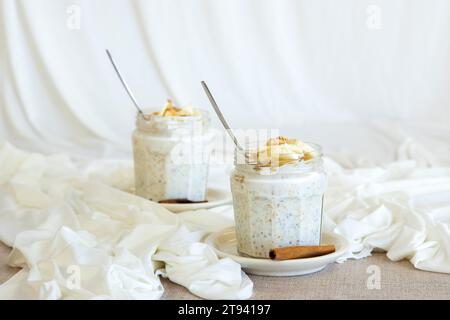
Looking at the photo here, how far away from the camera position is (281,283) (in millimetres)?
1971

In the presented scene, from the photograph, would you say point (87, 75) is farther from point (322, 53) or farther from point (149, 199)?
point (149, 199)

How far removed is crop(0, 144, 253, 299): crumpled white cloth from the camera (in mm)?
1891

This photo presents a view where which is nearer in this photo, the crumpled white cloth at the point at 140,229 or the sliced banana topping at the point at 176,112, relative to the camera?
the crumpled white cloth at the point at 140,229

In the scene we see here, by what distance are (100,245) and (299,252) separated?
0.47 meters

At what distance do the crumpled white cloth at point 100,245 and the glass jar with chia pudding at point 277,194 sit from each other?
101 millimetres

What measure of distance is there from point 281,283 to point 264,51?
2.47 metres

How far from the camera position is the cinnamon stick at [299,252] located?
6.49 ft

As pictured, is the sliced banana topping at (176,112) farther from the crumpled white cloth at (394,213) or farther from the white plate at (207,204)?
the crumpled white cloth at (394,213)

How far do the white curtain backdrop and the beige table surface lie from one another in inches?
77.4

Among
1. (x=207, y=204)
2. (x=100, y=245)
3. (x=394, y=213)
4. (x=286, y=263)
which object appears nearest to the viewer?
(x=286, y=263)

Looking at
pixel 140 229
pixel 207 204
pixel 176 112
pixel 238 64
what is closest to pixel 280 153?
pixel 140 229

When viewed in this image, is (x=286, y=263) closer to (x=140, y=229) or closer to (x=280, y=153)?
(x=280, y=153)

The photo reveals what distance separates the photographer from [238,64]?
14.0 feet

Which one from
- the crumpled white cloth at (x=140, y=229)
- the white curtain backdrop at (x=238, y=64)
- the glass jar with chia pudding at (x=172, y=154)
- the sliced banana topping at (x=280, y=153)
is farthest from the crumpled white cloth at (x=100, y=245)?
the white curtain backdrop at (x=238, y=64)
